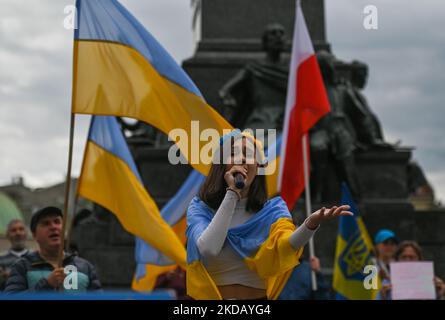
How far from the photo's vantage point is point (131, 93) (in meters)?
6.75

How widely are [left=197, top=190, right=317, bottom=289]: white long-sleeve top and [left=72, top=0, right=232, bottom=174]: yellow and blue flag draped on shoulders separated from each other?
7.63ft

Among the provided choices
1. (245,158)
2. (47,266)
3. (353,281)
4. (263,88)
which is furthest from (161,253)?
(263,88)

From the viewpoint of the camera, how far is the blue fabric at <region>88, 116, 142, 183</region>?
8.37 metres

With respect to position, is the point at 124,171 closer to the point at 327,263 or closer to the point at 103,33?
the point at 103,33

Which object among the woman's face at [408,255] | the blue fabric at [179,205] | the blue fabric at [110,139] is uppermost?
the blue fabric at [110,139]

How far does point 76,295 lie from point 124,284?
896 centimetres

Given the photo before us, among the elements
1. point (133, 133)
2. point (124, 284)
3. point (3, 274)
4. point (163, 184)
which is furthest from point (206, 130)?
point (133, 133)

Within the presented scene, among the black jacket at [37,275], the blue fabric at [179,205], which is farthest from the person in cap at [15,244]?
the black jacket at [37,275]

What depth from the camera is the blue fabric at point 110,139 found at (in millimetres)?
8367

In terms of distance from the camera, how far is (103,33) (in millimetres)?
6715

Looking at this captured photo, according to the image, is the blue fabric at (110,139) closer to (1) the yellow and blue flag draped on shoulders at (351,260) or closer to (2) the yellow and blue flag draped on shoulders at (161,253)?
(2) the yellow and blue flag draped on shoulders at (161,253)

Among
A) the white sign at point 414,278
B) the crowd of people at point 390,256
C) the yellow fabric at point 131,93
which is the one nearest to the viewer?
the yellow fabric at point 131,93

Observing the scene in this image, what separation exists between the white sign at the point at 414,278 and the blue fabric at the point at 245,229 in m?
3.13
